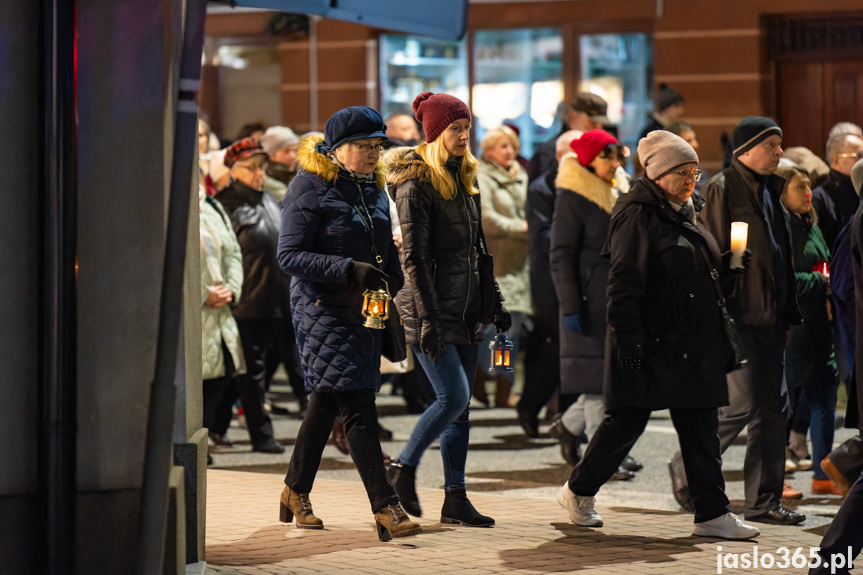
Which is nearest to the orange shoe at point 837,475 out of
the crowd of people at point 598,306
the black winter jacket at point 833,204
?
the crowd of people at point 598,306

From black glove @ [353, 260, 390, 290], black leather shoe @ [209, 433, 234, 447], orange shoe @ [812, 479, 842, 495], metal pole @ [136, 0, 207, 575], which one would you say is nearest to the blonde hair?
black glove @ [353, 260, 390, 290]

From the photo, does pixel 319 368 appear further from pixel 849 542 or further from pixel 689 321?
pixel 849 542

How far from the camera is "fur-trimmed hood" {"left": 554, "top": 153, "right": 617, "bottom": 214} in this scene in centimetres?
921

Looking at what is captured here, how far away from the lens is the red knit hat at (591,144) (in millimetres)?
9211

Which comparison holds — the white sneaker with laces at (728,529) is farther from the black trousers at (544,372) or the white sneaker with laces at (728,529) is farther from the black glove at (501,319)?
the black trousers at (544,372)

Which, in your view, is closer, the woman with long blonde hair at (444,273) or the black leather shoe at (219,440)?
the woman with long blonde hair at (444,273)

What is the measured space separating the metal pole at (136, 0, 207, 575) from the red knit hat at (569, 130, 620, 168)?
468cm

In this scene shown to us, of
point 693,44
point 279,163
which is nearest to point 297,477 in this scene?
point 279,163

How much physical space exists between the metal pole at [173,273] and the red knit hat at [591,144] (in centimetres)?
468

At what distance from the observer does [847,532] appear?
5.62 m

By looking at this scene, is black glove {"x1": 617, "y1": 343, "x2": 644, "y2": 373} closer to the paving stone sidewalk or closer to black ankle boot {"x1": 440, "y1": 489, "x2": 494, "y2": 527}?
the paving stone sidewalk

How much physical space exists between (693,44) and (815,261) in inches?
329

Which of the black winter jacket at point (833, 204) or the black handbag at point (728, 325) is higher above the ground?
the black winter jacket at point (833, 204)

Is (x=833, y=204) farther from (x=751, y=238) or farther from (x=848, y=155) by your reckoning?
(x=751, y=238)
